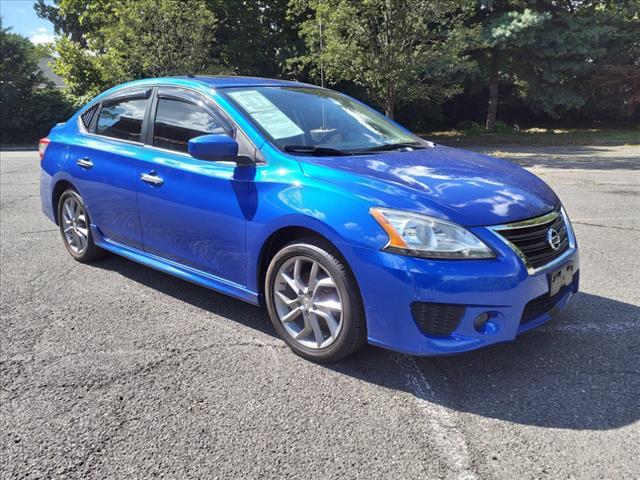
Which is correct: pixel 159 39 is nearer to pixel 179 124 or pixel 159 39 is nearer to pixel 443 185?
pixel 179 124

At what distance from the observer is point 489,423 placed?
253cm

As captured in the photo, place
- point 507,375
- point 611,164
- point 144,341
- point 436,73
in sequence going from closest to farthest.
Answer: point 507,375, point 144,341, point 611,164, point 436,73

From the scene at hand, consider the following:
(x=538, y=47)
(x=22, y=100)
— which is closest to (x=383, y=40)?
(x=538, y=47)

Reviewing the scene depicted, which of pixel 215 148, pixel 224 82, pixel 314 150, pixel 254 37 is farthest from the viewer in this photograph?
pixel 254 37

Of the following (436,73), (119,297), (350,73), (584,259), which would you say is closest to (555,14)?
(436,73)

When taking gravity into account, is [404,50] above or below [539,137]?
above

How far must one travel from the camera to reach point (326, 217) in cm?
288

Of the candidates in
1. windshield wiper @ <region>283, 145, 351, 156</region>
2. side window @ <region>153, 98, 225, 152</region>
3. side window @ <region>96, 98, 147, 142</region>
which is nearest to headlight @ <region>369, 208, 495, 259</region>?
windshield wiper @ <region>283, 145, 351, 156</region>

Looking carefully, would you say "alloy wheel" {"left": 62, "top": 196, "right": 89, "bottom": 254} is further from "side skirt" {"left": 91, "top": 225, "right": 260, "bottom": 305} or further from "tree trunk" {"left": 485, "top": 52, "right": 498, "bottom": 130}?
"tree trunk" {"left": 485, "top": 52, "right": 498, "bottom": 130}

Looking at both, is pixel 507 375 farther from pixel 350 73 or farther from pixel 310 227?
pixel 350 73

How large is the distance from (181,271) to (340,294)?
4.72 feet

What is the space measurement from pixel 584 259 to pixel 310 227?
3.33 m

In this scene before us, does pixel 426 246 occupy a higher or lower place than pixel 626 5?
lower

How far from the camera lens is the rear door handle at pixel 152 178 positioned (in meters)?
3.80
